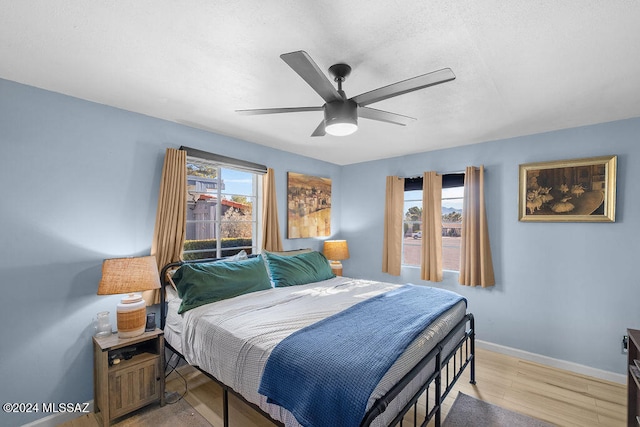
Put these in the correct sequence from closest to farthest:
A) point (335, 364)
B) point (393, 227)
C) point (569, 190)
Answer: point (335, 364) < point (569, 190) < point (393, 227)

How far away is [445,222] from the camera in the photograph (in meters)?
3.77

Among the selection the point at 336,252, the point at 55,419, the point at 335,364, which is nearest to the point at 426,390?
the point at 335,364

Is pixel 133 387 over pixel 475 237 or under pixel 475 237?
under

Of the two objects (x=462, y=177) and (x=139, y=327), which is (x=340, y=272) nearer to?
(x=462, y=177)

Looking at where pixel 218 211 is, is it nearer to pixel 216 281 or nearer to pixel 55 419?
pixel 216 281

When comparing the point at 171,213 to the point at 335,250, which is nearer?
the point at 171,213

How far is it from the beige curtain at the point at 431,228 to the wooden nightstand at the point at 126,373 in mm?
3167

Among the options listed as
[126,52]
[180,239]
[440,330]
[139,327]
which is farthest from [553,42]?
[139,327]

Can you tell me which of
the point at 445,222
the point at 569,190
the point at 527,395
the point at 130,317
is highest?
the point at 569,190

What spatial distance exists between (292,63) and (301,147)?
2420 millimetres

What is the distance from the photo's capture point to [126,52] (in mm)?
1646

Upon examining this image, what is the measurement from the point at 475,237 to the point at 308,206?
230 cm

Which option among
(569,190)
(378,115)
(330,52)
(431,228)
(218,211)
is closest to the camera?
(330,52)

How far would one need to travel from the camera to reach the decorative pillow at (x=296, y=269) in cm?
300
